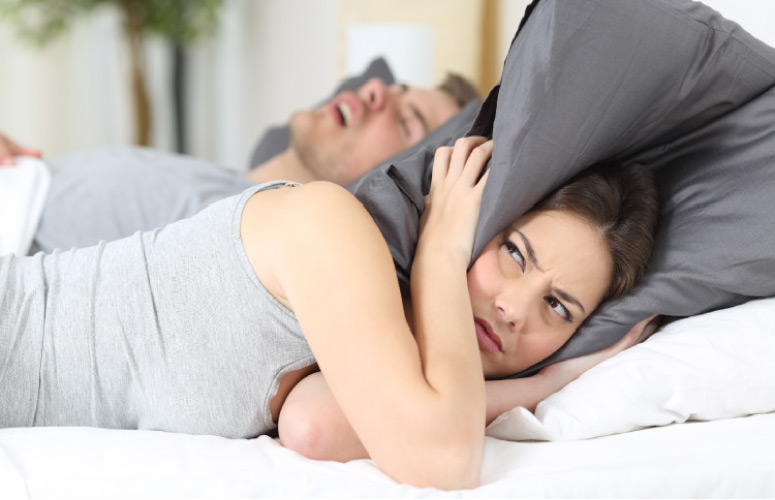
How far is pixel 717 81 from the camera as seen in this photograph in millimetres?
1201

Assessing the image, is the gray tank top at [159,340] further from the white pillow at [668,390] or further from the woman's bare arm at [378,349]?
the white pillow at [668,390]

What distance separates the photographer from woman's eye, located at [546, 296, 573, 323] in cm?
121

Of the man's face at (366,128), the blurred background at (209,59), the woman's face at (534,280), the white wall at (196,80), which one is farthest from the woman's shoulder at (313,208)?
the white wall at (196,80)

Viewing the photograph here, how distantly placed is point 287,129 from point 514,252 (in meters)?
1.64

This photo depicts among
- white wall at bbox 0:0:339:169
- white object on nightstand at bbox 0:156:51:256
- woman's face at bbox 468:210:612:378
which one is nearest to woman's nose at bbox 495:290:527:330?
woman's face at bbox 468:210:612:378

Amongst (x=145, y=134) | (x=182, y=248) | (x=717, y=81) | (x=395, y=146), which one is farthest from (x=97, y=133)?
(x=717, y=81)

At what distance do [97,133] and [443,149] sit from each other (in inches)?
146

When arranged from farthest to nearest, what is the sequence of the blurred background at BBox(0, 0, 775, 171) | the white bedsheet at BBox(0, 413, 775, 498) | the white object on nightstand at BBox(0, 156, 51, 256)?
1. the blurred background at BBox(0, 0, 775, 171)
2. the white object on nightstand at BBox(0, 156, 51, 256)
3. the white bedsheet at BBox(0, 413, 775, 498)

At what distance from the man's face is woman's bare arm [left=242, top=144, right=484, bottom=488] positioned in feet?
3.98

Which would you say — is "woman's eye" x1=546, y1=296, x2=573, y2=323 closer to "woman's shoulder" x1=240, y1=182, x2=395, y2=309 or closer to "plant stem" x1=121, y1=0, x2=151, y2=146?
"woman's shoulder" x1=240, y1=182, x2=395, y2=309

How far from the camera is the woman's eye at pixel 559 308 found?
47.5 inches

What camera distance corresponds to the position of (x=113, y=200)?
6.46 ft

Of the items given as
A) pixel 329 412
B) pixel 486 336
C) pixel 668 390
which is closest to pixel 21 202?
pixel 329 412

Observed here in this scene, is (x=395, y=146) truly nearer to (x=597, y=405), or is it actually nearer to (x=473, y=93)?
(x=473, y=93)
